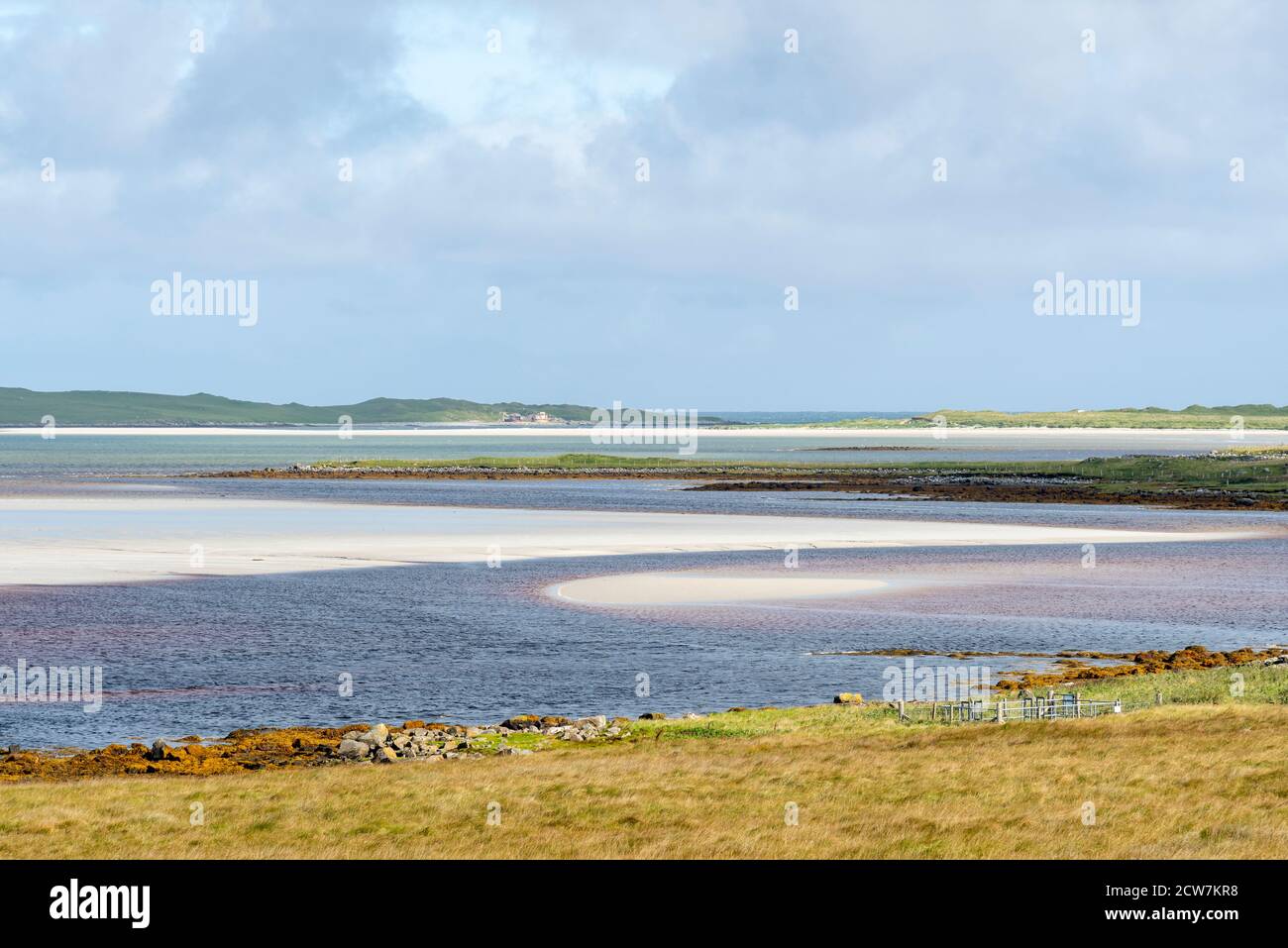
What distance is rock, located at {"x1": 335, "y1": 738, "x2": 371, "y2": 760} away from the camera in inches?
1123

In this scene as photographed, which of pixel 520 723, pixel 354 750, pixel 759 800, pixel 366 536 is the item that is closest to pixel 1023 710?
pixel 759 800

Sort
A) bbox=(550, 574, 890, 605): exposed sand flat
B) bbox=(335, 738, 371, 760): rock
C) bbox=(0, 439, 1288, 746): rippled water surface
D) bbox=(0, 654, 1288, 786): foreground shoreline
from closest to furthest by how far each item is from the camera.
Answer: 1. bbox=(0, 654, 1288, 786): foreground shoreline
2. bbox=(335, 738, 371, 760): rock
3. bbox=(0, 439, 1288, 746): rippled water surface
4. bbox=(550, 574, 890, 605): exposed sand flat

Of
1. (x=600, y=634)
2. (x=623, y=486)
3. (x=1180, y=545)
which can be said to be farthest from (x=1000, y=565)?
(x=623, y=486)

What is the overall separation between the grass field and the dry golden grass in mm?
53

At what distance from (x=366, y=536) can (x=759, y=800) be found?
198ft

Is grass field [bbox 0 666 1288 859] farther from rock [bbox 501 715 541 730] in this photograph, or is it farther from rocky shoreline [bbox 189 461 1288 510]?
rocky shoreline [bbox 189 461 1288 510]

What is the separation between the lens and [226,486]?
133m

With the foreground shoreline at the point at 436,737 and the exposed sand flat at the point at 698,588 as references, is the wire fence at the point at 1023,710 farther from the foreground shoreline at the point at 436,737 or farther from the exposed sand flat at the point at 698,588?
the exposed sand flat at the point at 698,588

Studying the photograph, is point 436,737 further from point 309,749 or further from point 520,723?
point 309,749

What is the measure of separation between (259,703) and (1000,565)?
135ft

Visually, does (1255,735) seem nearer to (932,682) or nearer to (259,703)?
(932,682)

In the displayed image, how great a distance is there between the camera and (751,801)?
76.3ft

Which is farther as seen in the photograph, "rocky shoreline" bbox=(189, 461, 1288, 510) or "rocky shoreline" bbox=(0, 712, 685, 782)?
"rocky shoreline" bbox=(189, 461, 1288, 510)

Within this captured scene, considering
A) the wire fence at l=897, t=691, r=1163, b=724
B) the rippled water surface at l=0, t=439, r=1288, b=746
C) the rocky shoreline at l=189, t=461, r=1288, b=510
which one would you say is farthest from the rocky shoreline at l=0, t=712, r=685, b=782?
the rocky shoreline at l=189, t=461, r=1288, b=510
